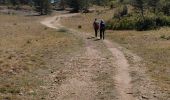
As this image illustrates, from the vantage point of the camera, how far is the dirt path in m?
17.3

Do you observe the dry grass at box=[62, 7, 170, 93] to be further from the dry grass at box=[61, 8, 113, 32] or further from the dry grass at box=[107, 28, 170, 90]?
the dry grass at box=[61, 8, 113, 32]

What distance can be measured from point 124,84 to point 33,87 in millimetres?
3763

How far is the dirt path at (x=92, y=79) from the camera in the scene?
17.3 meters

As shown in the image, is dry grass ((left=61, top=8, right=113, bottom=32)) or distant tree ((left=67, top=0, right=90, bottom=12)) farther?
distant tree ((left=67, top=0, right=90, bottom=12))

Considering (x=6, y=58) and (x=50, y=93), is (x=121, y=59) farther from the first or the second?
(x=50, y=93)

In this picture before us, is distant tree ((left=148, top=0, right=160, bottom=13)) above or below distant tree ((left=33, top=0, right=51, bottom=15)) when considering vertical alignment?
above

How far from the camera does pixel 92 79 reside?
→ 2045 centimetres

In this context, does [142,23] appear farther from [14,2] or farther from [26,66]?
[14,2]

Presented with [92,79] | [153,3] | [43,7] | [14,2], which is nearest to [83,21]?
[153,3]

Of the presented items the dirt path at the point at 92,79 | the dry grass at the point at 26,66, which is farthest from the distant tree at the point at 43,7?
the dirt path at the point at 92,79

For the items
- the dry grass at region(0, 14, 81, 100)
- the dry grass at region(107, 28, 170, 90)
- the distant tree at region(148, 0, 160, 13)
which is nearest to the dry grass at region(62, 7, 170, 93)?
the dry grass at region(107, 28, 170, 90)

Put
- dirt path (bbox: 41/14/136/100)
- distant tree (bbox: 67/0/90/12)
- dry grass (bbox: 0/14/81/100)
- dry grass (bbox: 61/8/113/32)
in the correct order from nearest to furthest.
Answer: dirt path (bbox: 41/14/136/100) < dry grass (bbox: 0/14/81/100) < dry grass (bbox: 61/8/113/32) < distant tree (bbox: 67/0/90/12)

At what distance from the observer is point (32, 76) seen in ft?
69.3

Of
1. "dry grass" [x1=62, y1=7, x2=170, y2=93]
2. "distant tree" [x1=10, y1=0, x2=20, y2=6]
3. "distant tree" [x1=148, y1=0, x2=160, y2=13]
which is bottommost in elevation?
"distant tree" [x1=10, y1=0, x2=20, y2=6]
